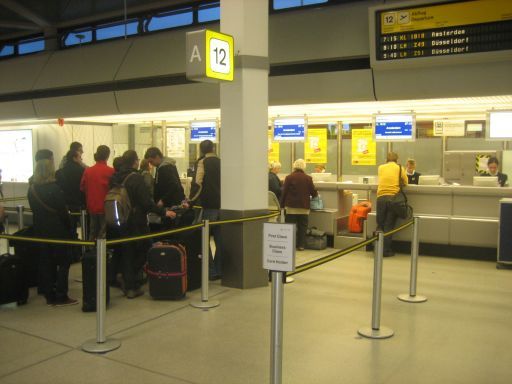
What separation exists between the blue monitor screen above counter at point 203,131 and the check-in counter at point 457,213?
5.18 metres

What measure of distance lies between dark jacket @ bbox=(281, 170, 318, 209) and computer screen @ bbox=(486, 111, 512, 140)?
3239mm

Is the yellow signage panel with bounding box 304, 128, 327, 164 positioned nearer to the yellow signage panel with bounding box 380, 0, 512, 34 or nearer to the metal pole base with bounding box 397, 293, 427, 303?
the yellow signage panel with bounding box 380, 0, 512, 34

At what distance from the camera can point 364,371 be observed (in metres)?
4.21

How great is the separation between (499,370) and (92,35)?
12524mm

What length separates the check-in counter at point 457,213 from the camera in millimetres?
8523

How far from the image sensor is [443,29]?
7574mm

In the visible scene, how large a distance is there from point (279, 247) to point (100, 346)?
2204 mm

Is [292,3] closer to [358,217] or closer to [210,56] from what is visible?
[358,217]

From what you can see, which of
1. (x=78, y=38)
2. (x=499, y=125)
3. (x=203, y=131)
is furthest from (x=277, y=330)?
(x=78, y=38)

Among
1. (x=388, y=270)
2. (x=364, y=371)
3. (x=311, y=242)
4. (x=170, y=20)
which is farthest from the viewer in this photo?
(x=170, y=20)

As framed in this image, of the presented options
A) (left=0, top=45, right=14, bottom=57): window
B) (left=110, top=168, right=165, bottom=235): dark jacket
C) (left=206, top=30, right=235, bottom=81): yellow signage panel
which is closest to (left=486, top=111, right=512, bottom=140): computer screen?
(left=206, top=30, right=235, bottom=81): yellow signage panel

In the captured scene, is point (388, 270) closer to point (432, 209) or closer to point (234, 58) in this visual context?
point (432, 209)

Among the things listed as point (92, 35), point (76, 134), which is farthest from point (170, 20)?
point (76, 134)

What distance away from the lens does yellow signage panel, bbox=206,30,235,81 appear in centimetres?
605
